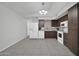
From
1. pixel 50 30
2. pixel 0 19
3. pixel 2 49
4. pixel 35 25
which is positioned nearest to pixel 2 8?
pixel 0 19

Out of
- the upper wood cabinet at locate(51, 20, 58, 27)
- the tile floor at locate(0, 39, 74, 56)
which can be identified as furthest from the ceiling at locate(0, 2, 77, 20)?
the upper wood cabinet at locate(51, 20, 58, 27)

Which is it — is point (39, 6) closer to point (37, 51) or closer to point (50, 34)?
point (37, 51)

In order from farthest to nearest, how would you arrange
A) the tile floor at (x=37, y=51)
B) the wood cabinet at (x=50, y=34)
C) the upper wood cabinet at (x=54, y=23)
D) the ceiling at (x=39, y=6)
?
the upper wood cabinet at (x=54, y=23), the wood cabinet at (x=50, y=34), the ceiling at (x=39, y=6), the tile floor at (x=37, y=51)

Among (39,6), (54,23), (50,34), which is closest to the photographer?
(39,6)

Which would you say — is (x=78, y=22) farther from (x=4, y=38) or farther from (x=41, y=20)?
(x=41, y=20)

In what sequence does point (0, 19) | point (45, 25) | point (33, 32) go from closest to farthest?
point (0, 19), point (33, 32), point (45, 25)

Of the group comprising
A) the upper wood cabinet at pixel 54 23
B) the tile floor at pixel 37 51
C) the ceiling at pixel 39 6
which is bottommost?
the tile floor at pixel 37 51

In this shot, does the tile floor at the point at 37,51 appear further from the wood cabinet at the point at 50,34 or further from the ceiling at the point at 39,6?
the wood cabinet at the point at 50,34

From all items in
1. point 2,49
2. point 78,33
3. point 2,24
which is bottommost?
point 2,49

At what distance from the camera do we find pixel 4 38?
17.9ft

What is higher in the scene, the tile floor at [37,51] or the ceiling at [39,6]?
the ceiling at [39,6]

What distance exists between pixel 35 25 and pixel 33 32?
80cm

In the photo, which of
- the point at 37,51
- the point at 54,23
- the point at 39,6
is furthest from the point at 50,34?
the point at 37,51

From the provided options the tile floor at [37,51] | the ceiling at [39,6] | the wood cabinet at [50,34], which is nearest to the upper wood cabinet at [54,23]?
the wood cabinet at [50,34]
